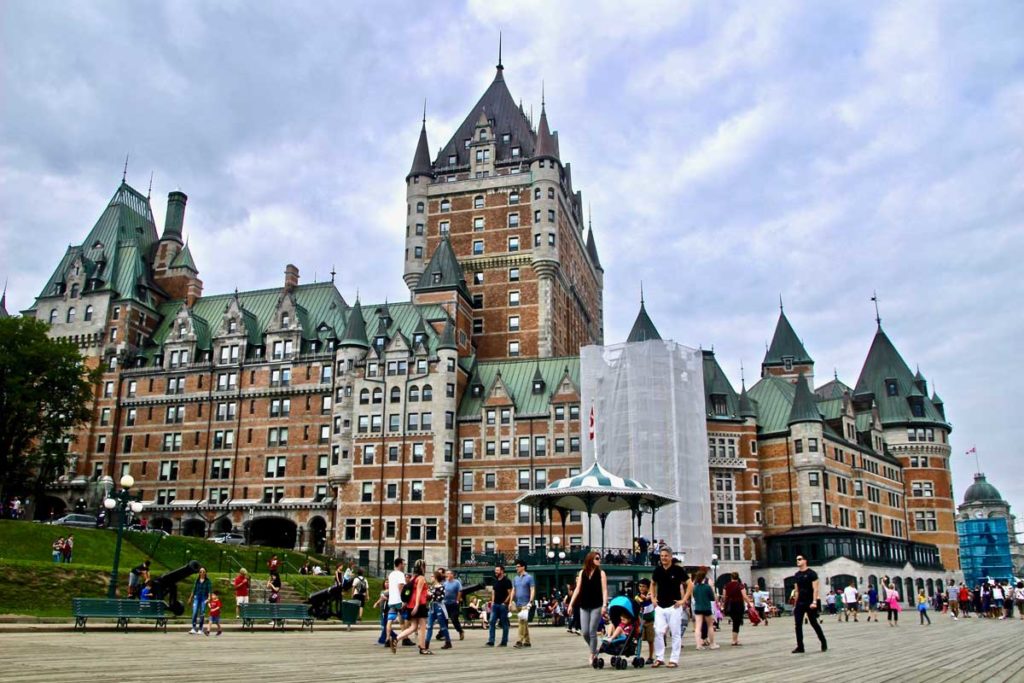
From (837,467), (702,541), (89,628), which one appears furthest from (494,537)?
(89,628)

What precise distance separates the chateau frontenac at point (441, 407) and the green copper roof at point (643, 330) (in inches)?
9.9

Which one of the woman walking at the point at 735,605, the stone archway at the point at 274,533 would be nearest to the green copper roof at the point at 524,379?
the stone archway at the point at 274,533

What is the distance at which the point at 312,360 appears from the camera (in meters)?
80.8

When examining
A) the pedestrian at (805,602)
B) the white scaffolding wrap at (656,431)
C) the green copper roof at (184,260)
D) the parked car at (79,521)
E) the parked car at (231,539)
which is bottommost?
the pedestrian at (805,602)

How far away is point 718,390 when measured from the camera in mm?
79000

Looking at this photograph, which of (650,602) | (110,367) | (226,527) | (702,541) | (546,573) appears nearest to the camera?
(650,602)

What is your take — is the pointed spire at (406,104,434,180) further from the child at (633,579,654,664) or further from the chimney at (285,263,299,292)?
the child at (633,579,654,664)

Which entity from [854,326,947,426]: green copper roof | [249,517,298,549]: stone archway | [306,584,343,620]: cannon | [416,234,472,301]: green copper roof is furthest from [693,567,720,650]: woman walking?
[854,326,947,426]: green copper roof

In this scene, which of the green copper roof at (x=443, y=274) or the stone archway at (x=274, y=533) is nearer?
the stone archway at (x=274, y=533)

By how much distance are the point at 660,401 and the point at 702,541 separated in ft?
35.5

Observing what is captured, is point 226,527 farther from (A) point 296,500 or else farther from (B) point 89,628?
(B) point 89,628

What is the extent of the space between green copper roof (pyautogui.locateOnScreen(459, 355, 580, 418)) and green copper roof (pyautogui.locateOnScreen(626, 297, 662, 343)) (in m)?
5.22

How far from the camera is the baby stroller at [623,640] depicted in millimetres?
15945

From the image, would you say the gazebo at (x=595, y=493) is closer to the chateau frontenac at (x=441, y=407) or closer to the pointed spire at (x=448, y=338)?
the chateau frontenac at (x=441, y=407)
